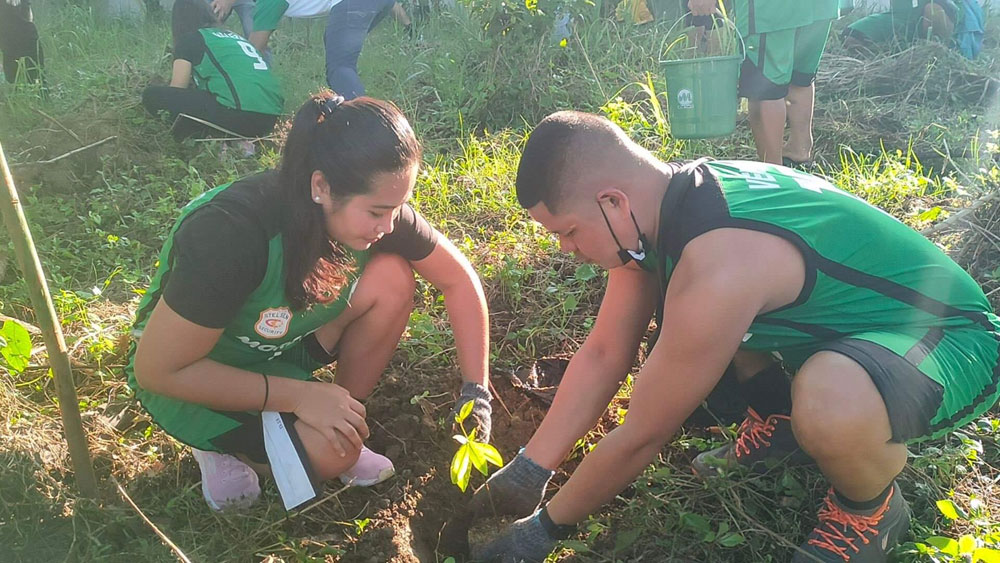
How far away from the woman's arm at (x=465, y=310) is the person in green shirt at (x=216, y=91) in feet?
8.15

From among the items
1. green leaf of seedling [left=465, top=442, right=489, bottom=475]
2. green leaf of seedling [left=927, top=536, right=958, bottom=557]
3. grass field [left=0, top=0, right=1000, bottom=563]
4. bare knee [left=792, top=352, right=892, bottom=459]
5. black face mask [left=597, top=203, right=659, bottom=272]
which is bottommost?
grass field [left=0, top=0, right=1000, bottom=563]

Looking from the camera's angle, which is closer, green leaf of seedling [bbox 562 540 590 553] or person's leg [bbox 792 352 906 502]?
person's leg [bbox 792 352 906 502]

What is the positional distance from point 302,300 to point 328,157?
363 millimetres

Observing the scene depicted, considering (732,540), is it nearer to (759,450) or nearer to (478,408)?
(759,450)

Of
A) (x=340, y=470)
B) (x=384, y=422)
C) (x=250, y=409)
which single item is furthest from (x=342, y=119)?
(x=384, y=422)

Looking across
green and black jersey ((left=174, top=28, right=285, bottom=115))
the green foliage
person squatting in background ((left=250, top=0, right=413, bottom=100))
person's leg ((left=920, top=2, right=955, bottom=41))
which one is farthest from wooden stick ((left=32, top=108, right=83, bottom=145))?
person's leg ((left=920, top=2, right=955, bottom=41))

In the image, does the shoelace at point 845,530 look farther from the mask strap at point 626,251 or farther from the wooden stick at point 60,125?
the wooden stick at point 60,125

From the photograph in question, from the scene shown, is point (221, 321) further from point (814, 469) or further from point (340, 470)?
point (814, 469)

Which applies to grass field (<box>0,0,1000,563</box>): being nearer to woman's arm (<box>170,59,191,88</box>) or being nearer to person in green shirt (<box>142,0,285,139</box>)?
person in green shirt (<box>142,0,285,139</box>)

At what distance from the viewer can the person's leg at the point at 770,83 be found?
11.0 feet

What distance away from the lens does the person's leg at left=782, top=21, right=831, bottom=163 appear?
11.1 ft

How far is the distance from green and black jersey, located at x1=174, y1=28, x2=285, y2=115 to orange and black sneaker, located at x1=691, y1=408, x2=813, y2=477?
10.5 feet

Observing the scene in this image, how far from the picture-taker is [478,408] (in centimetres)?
200

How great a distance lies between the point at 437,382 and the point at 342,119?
102 cm
